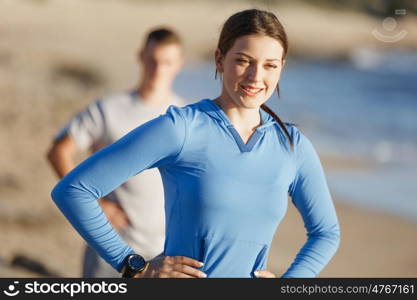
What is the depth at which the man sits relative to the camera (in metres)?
3.96

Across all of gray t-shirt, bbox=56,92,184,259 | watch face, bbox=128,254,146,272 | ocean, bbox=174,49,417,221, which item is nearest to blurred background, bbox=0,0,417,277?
ocean, bbox=174,49,417,221

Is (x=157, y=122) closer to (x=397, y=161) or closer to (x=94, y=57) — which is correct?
(x=397, y=161)

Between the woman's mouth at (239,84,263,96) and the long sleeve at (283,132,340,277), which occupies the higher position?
the woman's mouth at (239,84,263,96)

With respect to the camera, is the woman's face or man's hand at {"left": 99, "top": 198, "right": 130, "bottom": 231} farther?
man's hand at {"left": 99, "top": 198, "right": 130, "bottom": 231}

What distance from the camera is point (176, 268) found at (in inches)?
95.4

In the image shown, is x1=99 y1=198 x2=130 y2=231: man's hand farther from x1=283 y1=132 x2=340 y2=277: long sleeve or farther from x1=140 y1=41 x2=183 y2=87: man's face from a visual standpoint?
x1=283 y1=132 x2=340 y2=277: long sleeve

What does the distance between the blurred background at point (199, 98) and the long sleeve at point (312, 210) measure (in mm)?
241

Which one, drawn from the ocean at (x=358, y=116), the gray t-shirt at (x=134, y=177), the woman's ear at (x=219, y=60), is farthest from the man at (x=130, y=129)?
the woman's ear at (x=219, y=60)

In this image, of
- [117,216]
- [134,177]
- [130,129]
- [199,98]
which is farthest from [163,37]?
[199,98]

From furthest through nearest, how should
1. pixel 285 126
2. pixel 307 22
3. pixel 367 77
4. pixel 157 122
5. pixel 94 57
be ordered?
pixel 307 22 < pixel 367 77 < pixel 94 57 < pixel 285 126 < pixel 157 122

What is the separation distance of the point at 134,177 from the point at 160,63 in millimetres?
632

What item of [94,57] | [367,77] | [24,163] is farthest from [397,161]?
[367,77]

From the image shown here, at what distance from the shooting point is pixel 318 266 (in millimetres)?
2668

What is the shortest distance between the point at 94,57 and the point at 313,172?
2539 cm
